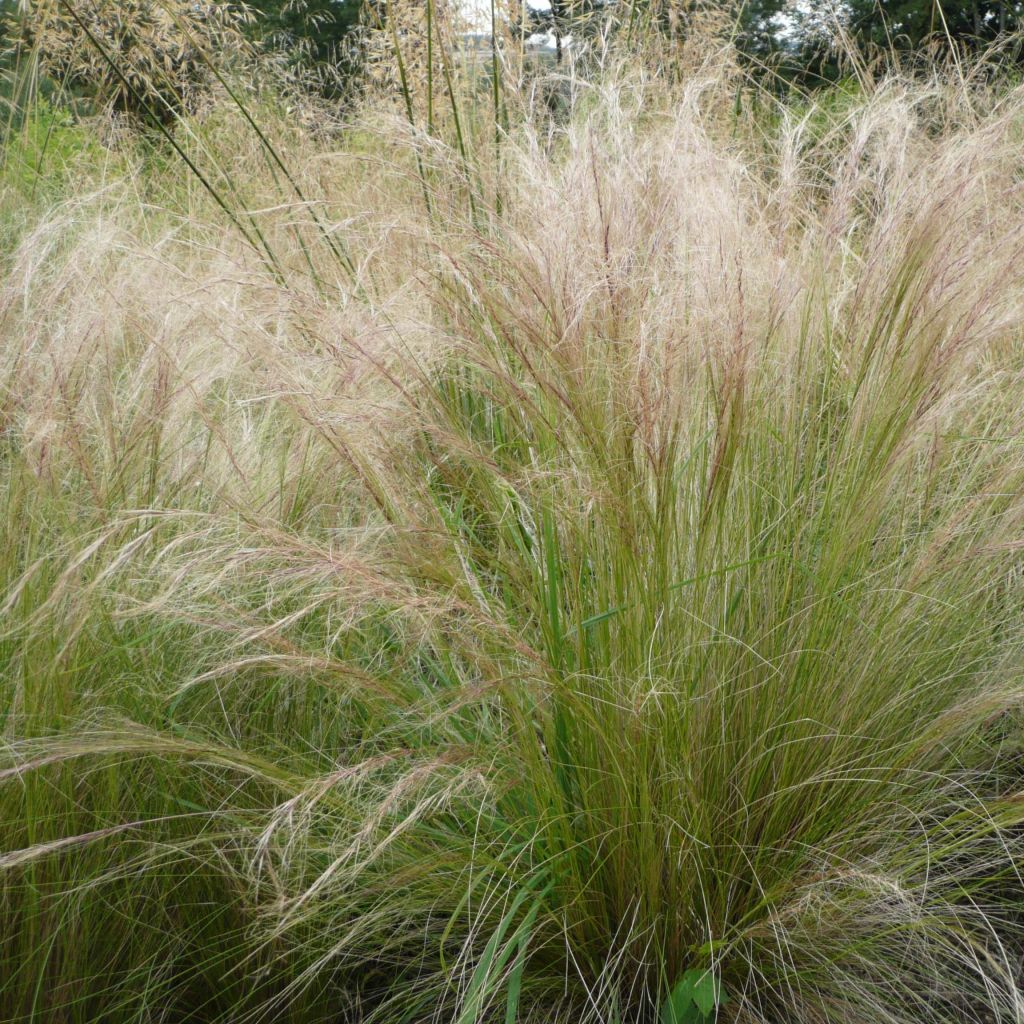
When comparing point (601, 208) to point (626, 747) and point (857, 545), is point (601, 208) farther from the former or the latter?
point (626, 747)

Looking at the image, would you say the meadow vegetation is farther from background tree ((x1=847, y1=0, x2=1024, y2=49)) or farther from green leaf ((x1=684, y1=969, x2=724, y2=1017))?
background tree ((x1=847, y1=0, x2=1024, y2=49))

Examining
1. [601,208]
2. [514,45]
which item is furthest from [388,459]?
[514,45]

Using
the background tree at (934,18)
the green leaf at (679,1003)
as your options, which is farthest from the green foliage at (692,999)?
the background tree at (934,18)

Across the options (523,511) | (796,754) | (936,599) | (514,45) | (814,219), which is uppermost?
(514,45)

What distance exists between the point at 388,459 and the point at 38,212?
3293mm

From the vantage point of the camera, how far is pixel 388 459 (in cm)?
163

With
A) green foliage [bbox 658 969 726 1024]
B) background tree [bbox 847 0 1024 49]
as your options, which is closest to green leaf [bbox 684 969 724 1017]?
green foliage [bbox 658 969 726 1024]

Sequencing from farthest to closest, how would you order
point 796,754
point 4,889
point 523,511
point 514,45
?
1. point 514,45
2. point 523,511
3. point 796,754
4. point 4,889

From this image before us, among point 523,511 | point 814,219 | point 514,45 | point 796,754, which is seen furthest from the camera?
point 514,45

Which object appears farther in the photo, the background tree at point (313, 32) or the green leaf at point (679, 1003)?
the background tree at point (313, 32)

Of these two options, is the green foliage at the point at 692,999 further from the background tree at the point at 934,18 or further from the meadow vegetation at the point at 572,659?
the background tree at the point at 934,18

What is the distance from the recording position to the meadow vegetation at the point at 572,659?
1.44 metres

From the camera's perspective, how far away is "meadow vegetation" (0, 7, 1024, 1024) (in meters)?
1.44

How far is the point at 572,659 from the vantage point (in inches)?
62.1
